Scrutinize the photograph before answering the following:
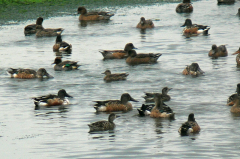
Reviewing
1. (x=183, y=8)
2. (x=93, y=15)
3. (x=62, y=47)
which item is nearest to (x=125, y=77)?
(x=62, y=47)

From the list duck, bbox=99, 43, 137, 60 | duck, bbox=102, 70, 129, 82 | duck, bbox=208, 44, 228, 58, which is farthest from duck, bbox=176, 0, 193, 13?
duck, bbox=102, 70, 129, 82

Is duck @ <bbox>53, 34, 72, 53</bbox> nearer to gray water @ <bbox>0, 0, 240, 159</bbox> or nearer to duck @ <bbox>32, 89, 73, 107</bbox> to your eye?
gray water @ <bbox>0, 0, 240, 159</bbox>

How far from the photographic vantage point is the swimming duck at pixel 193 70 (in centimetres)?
2558

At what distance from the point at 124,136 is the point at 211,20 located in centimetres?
2842

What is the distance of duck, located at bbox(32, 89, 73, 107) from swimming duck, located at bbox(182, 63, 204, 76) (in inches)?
251

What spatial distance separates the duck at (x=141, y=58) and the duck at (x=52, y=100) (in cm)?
893

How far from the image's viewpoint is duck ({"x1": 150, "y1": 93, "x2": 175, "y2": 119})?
61.6 ft

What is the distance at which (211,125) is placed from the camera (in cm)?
1762

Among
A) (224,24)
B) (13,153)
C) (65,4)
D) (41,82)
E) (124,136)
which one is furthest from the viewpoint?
(65,4)

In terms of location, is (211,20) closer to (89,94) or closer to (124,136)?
(89,94)

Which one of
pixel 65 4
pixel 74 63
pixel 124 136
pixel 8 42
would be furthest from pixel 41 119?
pixel 65 4

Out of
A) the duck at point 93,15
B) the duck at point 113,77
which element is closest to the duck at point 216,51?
the duck at point 113,77

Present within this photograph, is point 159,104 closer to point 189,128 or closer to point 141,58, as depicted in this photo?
point 189,128

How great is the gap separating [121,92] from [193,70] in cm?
→ 389
